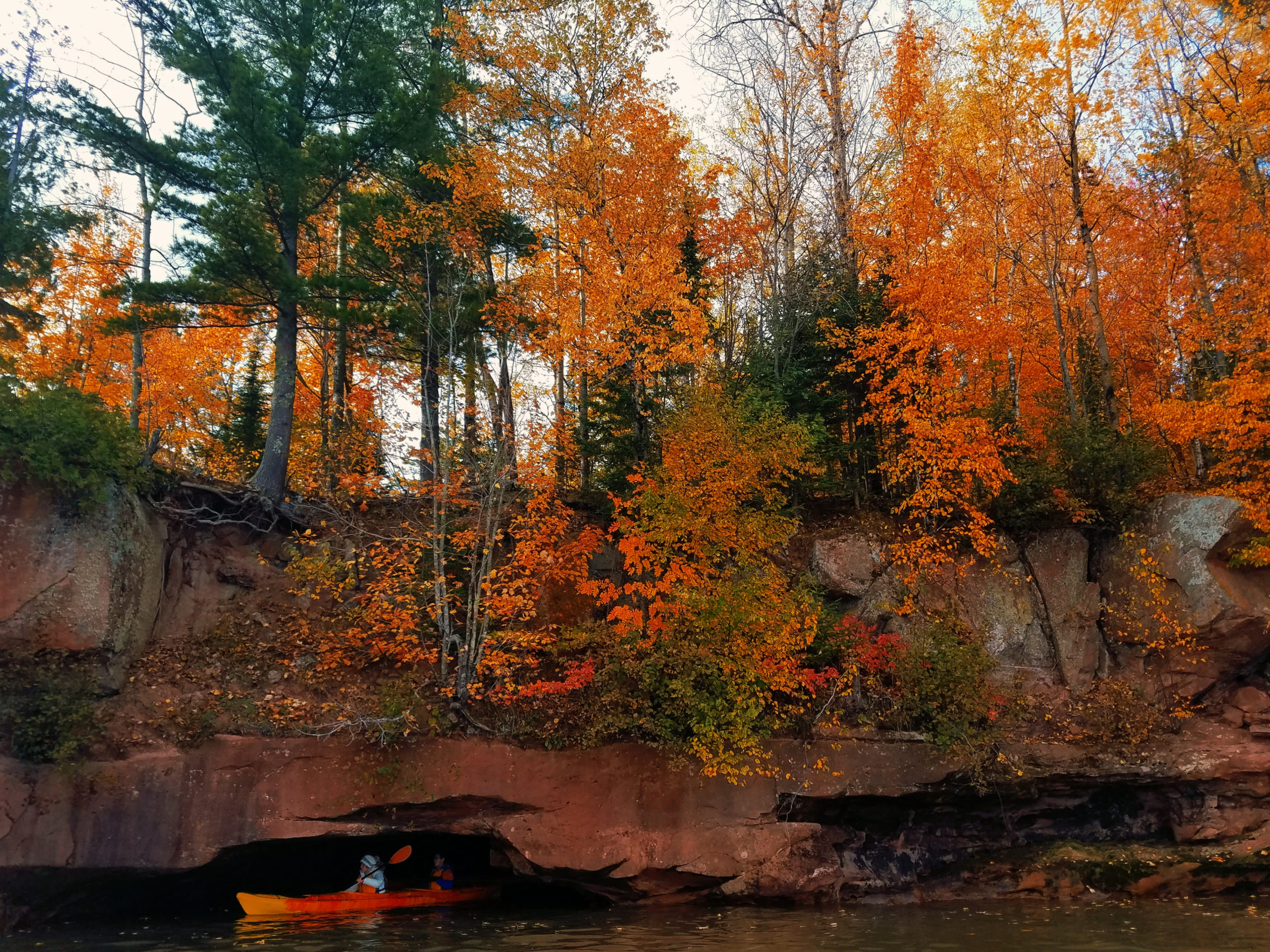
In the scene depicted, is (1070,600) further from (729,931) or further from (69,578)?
(69,578)

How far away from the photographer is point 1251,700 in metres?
14.2

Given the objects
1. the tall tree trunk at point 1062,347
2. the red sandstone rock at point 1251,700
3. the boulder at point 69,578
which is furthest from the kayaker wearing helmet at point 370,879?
the tall tree trunk at point 1062,347

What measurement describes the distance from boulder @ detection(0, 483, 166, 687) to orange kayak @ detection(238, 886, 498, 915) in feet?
14.4

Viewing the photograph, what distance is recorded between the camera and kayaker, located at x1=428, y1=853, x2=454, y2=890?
1334 cm

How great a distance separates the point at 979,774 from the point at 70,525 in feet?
52.5

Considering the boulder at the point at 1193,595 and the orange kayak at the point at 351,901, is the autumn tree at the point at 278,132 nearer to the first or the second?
the orange kayak at the point at 351,901

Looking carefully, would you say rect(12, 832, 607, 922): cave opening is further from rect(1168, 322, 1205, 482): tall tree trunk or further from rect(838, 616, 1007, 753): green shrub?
rect(1168, 322, 1205, 482): tall tree trunk

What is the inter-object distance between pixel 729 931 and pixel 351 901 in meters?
6.40

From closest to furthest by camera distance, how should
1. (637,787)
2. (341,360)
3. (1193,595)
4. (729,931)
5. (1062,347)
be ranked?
Result: (729,931) < (637,787) < (1193,595) < (1062,347) < (341,360)

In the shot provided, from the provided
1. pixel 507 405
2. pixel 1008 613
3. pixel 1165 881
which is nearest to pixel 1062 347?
pixel 1008 613

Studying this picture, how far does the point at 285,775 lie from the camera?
11656mm

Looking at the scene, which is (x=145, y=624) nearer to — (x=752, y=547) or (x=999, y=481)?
(x=752, y=547)

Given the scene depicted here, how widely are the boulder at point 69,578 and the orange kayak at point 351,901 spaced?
438cm

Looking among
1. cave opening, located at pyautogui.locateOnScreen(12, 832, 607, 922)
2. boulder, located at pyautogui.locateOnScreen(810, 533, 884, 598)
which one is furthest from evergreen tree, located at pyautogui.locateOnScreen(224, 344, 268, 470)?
boulder, located at pyautogui.locateOnScreen(810, 533, 884, 598)
